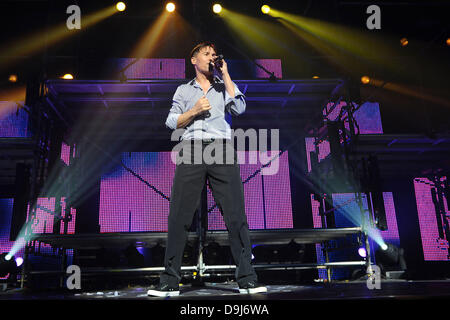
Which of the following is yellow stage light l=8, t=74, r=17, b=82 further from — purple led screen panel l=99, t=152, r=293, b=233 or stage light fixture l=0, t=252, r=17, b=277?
stage light fixture l=0, t=252, r=17, b=277

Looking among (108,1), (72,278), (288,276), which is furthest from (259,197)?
(108,1)

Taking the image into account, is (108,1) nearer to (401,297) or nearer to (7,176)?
(7,176)

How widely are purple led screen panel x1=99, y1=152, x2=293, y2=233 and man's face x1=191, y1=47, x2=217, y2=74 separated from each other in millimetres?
3978

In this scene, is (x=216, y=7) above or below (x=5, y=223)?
above

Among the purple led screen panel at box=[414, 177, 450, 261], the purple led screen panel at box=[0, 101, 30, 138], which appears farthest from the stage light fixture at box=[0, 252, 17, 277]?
the purple led screen panel at box=[414, 177, 450, 261]

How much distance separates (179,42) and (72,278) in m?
4.93

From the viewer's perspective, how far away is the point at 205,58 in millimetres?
2494

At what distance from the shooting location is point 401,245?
8.30 m

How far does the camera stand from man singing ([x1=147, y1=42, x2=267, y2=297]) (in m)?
2.14

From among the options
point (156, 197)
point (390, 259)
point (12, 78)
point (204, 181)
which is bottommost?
point (390, 259)

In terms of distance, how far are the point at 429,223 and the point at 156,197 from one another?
6.78 meters

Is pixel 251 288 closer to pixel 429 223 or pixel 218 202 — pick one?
pixel 218 202

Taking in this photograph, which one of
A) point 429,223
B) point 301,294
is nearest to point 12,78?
point 301,294
